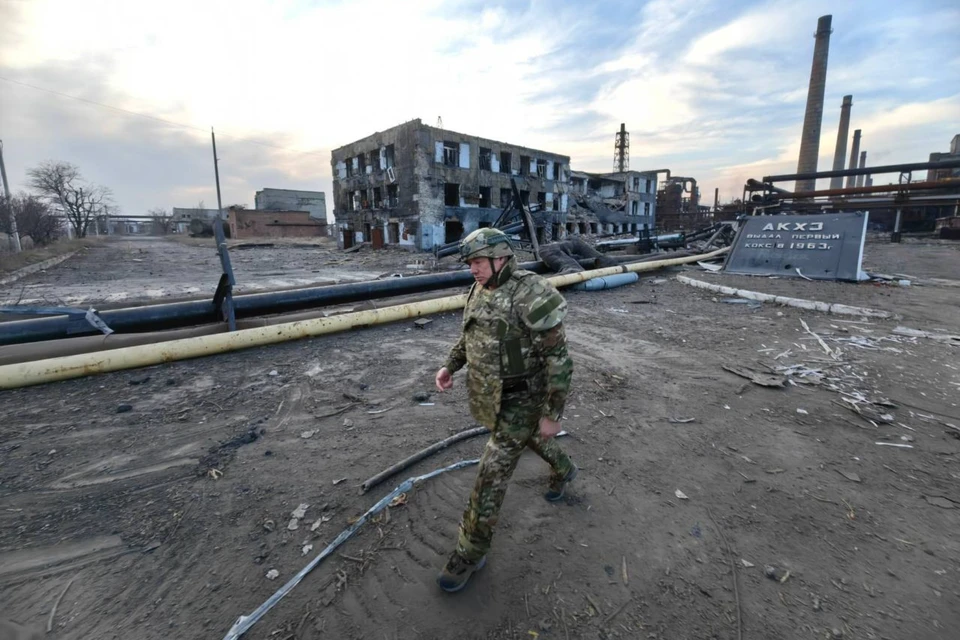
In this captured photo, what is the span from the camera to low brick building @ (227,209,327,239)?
143ft

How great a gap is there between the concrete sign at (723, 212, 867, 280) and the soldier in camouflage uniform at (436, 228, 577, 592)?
10.8 meters

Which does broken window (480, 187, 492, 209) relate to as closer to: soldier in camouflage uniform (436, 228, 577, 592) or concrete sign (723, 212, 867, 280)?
concrete sign (723, 212, 867, 280)

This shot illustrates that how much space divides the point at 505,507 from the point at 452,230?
25818mm

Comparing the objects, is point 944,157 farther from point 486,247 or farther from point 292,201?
point 292,201

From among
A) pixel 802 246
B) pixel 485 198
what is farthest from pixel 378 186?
pixel 802 246

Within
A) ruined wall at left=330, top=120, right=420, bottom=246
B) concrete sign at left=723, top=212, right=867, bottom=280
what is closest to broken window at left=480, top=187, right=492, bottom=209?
ruined wall at left=330, top=120, right=420, bottom=246

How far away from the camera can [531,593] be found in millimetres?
1875

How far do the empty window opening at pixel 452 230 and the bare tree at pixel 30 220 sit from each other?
68.1ft

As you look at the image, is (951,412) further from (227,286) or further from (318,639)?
(227,286)

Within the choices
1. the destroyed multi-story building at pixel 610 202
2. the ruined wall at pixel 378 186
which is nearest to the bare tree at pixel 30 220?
the ruined wall at pixel 378 186

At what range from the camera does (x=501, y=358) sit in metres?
1.96

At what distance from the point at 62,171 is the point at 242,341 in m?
56.5

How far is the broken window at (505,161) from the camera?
2816 centimetres

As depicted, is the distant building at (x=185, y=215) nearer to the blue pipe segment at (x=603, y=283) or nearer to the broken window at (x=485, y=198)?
the broken window at (x=485, y=198)
